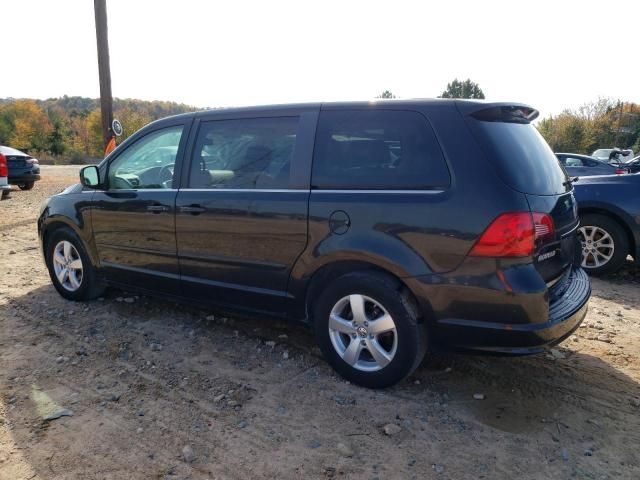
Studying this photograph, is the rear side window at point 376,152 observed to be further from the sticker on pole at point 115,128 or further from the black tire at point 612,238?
the sticker on pole at point 115,128

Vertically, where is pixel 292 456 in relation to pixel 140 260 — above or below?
below

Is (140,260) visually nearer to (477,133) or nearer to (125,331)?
(125,331)

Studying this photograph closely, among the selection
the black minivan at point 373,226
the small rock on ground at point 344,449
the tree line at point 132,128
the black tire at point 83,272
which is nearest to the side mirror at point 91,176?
the black minivan at point 373,226

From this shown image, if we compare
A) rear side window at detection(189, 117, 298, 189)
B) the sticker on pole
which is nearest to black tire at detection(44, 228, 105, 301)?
rear side window at detection(189, 117, 298, 189)

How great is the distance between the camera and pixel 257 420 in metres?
2.86

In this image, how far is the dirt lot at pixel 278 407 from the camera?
2486 mm

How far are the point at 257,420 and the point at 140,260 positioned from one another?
1.95 m

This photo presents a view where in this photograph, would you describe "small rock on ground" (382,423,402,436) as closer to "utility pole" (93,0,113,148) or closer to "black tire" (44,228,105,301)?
→ "black tire" (44,228,105,301)

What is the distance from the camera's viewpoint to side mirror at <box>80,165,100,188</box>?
170 inches

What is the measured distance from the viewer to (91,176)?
14.2ft

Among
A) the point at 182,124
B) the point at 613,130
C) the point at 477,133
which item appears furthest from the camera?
the point at 613,130

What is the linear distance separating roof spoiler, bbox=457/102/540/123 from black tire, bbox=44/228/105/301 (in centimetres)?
358

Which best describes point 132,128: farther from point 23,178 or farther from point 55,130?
point 23,178

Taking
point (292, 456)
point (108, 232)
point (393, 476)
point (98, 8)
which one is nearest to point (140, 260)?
point (108, 232)
